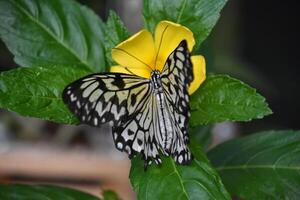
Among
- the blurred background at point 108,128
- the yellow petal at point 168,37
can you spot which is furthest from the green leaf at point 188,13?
the blurred background at point 108,128

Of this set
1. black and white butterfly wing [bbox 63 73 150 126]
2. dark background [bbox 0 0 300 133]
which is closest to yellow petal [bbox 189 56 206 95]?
black and white butterfly wing [bbox 63 73 150 126]

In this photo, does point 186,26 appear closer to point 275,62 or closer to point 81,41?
point 81,41

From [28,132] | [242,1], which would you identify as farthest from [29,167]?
[242,1]

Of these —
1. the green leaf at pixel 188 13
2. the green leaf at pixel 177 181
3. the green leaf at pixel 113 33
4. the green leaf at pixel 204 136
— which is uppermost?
the green leaf at pixel 188 13

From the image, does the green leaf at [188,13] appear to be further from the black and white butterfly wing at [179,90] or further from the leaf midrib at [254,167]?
the leaf midrib at [254,167]

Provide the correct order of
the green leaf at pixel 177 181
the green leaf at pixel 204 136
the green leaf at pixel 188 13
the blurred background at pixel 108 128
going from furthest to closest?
the blurred background at pixel 108 128 < the green leaf at pixel 204 136 < the green leaf at pixel 188 13 < the green leaf at pixel 177 181

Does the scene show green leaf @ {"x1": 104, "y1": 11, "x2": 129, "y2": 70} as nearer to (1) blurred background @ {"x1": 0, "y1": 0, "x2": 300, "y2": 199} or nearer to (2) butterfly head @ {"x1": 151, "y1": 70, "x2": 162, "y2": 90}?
(2) butterfly head @ {"x1": 151, "y1": 70, "x2": 162, "y2": 90}

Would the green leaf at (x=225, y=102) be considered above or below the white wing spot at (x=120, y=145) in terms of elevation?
above

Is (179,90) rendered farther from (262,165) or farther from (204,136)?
(204,136)
